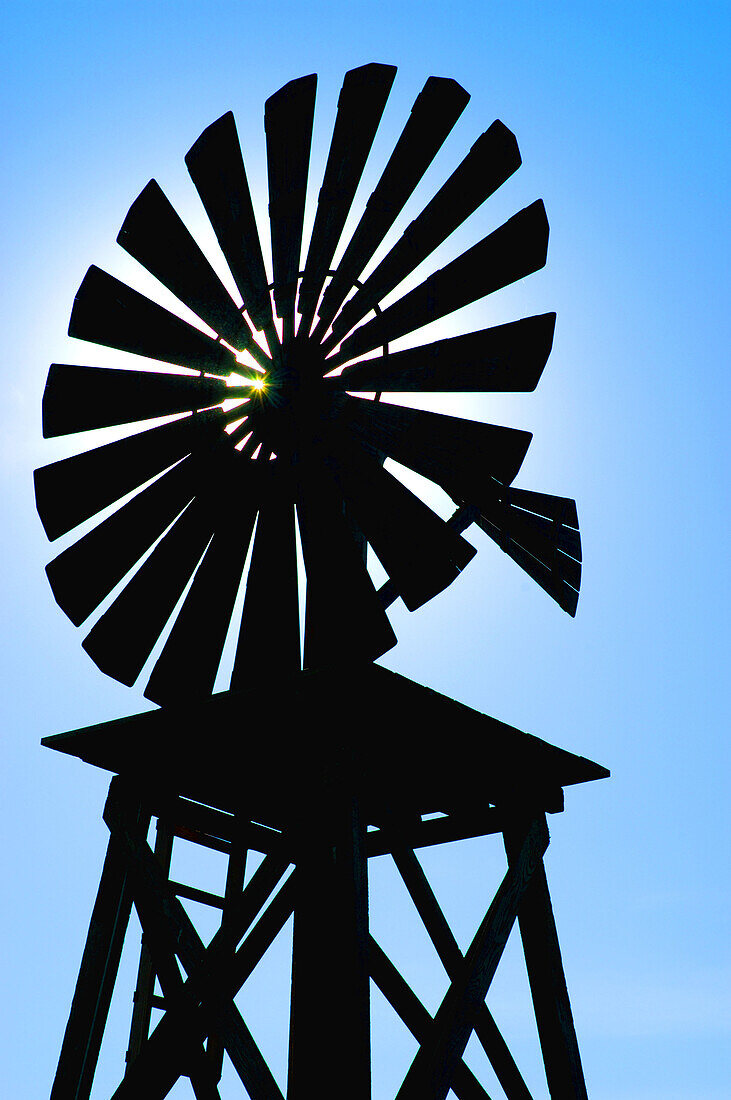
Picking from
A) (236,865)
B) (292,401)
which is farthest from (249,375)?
(236,865)

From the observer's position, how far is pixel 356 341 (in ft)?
18.6

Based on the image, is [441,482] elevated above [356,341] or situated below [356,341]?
below

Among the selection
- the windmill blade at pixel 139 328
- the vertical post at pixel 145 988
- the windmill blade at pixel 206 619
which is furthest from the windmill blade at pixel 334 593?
the vertical post at pixel 145 988

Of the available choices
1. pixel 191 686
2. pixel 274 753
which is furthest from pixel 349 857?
pixel 191 686

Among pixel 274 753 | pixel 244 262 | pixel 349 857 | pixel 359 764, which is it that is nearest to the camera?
pixel 349 857

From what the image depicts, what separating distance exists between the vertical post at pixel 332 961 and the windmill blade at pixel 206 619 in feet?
3.58

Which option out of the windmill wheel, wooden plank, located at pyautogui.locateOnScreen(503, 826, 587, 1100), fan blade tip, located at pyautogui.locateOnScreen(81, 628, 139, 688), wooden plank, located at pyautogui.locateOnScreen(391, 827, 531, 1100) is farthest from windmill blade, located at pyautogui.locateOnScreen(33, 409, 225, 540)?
wooden plank, located at pyautogui.locateOnScreen(503, 826, 587, 1100)

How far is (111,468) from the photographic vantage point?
18.9 ft

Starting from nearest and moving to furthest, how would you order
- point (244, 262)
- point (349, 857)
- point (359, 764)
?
point (349, 857)
point (359, 764)
point (244, 262)

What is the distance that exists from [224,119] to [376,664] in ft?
10.6

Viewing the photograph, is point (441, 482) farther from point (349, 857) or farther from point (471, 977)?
point (471, 977)

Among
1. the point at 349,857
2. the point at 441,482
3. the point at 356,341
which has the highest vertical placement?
the point at 356,341

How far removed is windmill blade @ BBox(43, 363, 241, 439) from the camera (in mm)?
5766

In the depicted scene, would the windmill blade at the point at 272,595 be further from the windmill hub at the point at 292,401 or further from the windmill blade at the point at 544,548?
the windmill blade at the point at 544,548
